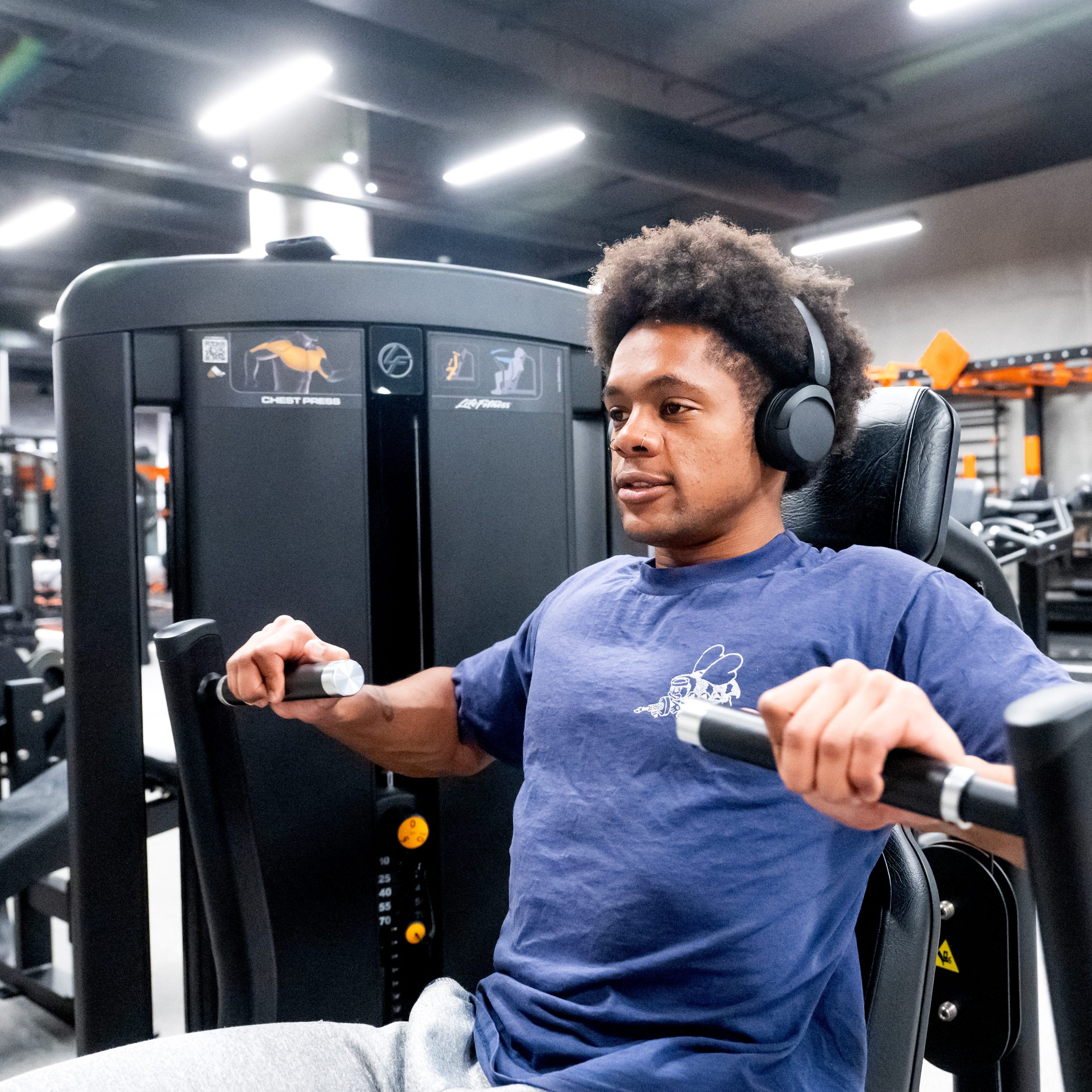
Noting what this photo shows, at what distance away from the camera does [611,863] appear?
1.03m

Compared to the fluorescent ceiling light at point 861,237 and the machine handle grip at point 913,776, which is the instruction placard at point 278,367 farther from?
the fluorescent ceiling light at point 861,237

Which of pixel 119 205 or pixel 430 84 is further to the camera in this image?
pixel 119 205

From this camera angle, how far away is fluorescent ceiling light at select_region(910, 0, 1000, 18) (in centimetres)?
496

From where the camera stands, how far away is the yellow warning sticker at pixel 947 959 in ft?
4.58

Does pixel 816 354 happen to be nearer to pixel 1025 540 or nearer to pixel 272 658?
pixel 272 658

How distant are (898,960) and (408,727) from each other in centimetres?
64

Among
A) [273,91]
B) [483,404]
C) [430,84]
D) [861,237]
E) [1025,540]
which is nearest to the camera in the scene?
[483,404]

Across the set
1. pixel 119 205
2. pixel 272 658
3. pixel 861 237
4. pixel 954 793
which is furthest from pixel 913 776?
pixel 861 237

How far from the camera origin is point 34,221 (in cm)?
839

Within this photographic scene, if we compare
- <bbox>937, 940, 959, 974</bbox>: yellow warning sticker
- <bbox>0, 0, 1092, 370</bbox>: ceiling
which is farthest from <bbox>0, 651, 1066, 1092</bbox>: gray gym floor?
<bbox>0, 0, 1092, 370</bbox>: ceiling

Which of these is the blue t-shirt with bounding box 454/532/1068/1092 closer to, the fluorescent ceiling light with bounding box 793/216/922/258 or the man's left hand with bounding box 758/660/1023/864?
the man's left hand with bounding box 758/660/1023/864

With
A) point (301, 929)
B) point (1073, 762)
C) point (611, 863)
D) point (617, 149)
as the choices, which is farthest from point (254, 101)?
point (1073, 762)

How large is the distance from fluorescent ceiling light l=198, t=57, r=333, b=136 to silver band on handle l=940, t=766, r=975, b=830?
4.56 meters

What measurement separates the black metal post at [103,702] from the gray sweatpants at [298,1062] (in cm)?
44
